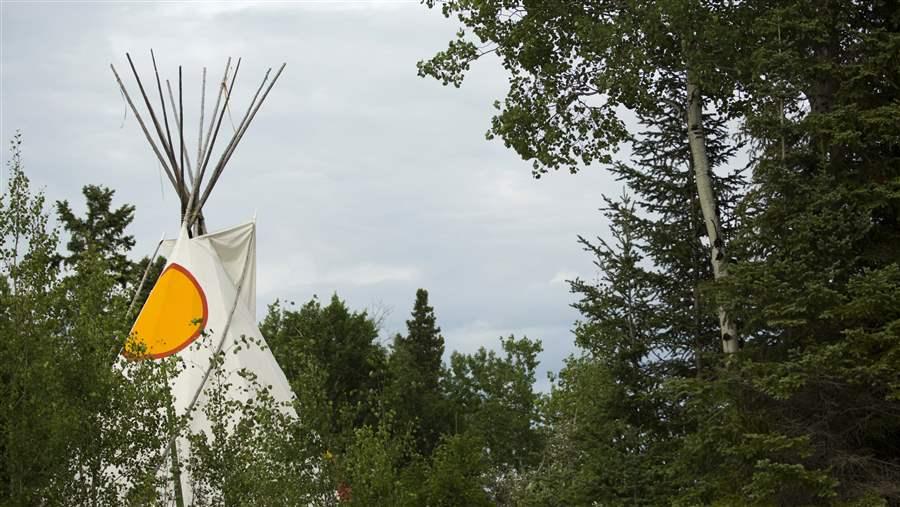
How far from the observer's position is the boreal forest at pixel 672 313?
1208cm

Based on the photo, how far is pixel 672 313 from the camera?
52.7ft

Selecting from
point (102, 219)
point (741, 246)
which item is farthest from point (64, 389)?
point (102, 219)

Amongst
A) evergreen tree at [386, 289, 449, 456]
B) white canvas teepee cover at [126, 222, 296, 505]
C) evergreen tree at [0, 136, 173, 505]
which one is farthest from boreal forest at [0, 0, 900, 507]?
evergreen tree at [386, 289, 449, 456]

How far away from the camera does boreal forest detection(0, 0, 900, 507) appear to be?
476 inches

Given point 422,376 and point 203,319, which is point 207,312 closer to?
point 203,319

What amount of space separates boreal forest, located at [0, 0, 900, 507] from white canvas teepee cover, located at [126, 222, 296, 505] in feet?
16.2

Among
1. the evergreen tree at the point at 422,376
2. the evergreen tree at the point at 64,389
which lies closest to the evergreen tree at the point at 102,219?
the evergreen tree at the point at 422,376

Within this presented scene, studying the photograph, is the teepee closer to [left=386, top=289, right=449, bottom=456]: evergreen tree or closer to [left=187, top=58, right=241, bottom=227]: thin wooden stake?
[left=187, top=58, right=241, bottom=227]: thin wooden stake

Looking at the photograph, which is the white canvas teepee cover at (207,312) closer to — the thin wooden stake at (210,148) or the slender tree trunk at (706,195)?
the thin wooden stake at (210,148)

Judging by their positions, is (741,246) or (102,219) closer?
(741,246)

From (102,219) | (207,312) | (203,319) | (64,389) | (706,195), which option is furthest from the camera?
(102,219)

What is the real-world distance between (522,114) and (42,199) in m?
6.52

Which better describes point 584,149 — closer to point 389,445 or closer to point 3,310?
point 389,445

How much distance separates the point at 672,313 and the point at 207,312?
807cm
